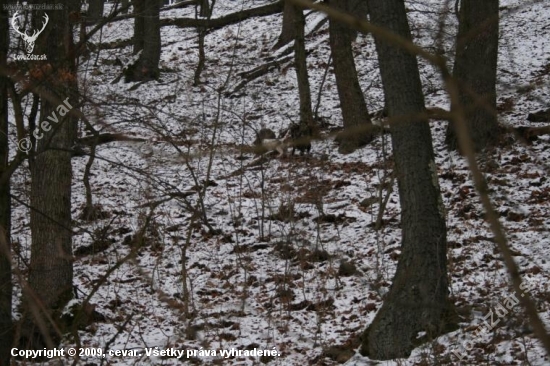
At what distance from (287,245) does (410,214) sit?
3.48 ft

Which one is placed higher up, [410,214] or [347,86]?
[347,86]

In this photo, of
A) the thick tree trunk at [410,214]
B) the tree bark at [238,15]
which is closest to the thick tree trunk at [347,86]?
the thick tree trunk at [410,214]

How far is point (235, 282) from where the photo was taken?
7742 millimetres

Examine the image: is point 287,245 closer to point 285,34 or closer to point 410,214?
point 410,214

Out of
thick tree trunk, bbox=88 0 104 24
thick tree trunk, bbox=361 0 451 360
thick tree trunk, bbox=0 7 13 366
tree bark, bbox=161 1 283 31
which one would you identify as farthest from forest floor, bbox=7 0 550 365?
tree bark, bbox=161 1 283 31

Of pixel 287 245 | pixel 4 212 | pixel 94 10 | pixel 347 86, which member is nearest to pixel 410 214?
pixel 287 245

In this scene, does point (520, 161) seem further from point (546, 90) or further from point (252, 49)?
point (252, 49)

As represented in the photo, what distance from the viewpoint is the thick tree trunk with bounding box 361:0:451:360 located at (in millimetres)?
5375

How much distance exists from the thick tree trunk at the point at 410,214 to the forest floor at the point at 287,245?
218 mm

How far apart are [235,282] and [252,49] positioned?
1065 cm

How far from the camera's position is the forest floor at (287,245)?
5.35 metres

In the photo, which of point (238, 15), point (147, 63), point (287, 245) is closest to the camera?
point (287, 245)

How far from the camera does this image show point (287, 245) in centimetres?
523

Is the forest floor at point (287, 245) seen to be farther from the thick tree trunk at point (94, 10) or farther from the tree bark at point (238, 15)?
the tree bark at point (238, 15)
